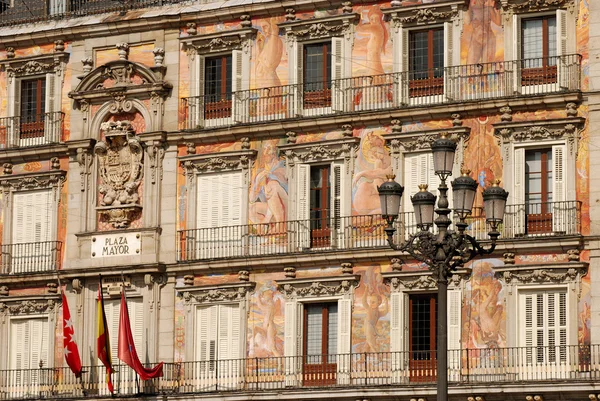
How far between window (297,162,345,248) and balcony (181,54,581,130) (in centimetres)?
151

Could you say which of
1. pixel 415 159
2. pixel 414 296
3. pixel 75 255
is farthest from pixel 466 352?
pixel 75 255

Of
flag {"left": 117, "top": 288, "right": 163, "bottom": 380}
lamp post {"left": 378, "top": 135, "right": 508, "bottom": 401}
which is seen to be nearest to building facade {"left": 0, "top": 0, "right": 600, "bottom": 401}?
flag {"left": 117, "top": 288, "right": 163, "bottom": 380}

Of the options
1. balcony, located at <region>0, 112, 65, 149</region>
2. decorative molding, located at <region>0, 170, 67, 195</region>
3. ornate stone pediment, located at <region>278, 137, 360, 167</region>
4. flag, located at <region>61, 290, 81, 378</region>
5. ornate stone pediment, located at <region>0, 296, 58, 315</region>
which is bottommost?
flag, located at <region>61, 290, 81, 378</region>

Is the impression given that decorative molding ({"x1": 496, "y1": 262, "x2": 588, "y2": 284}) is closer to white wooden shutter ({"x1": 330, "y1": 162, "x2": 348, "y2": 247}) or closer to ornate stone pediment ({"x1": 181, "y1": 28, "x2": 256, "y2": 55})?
white wooden shutter ({"x1": 330, "y1": 162, "x2": 348, "y2": 247})

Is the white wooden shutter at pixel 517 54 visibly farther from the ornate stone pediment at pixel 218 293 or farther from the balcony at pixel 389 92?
the ornate stone pediment at pixel 218 293

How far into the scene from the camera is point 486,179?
4522 centimetres

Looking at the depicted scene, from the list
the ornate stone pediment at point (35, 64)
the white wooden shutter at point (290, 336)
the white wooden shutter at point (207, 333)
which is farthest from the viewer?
the ornate stone pediment at point (35, 64)

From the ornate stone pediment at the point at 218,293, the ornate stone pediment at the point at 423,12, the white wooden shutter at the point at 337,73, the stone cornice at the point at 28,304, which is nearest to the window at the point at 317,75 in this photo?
the white wooden shutter at the point at 337,73

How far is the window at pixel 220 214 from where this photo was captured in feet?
159

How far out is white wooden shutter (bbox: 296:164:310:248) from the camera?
4738 centimetres

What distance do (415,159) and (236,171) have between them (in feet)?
17.3

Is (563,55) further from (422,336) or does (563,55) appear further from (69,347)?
(69,347)

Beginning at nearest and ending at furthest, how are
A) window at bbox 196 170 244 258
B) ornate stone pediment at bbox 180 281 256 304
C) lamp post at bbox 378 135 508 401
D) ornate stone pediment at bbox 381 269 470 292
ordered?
lamp post at bbox 378 135 508 401, ornate stone pediment at bbox 381 269 470 292, ornate stone pediment at bbox 180 281 256 304, window at bbox 196 170 244 258

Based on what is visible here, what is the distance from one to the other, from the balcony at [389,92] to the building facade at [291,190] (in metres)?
0.06
